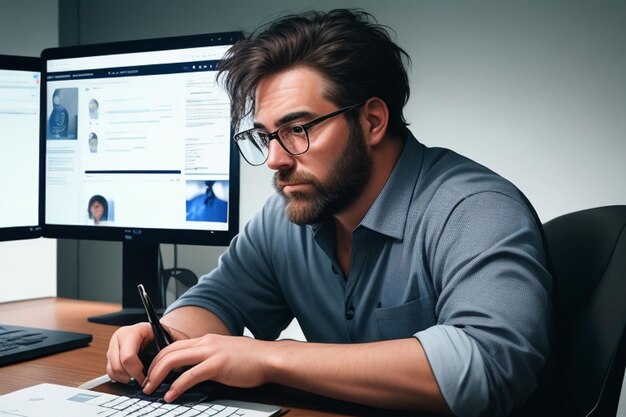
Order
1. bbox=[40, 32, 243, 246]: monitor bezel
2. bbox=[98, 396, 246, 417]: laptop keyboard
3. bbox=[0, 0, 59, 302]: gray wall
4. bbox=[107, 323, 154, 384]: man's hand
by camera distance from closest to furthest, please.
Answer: bbox=[98, 396, 246, 417]: laptop keyboard → bbox=[107, 323, 154, 384]: man's hand → bbox=[40, 32, 243, 246]: monitor bezel → bbox=[0, 0, 59, 302]: gray wall

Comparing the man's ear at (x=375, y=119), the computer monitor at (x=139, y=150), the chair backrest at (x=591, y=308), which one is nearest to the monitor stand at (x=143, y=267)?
the computer monitor at (x=139, y=150)

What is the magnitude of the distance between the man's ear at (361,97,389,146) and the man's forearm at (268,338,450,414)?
0.46m

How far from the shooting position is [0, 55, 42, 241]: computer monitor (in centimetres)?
142

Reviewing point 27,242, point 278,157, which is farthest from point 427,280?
point 27,242

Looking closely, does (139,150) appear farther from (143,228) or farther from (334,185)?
(334,185)

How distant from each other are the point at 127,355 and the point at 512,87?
1.45m

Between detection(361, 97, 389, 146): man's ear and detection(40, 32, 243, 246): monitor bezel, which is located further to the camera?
detection(40, 32, 243, 246): monitor bezel

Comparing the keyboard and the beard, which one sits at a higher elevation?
the beard

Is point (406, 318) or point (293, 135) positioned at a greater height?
point (293, 135)

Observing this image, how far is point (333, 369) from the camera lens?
0.78 metres

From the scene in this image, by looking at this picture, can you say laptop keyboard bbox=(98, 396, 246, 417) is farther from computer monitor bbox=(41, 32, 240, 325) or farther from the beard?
computer monitor bbox=(41, 32, 240, 325)

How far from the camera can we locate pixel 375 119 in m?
1.16

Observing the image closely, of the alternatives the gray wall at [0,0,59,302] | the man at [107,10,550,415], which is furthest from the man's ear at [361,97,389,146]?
the gray wall at [0,0,59,302]

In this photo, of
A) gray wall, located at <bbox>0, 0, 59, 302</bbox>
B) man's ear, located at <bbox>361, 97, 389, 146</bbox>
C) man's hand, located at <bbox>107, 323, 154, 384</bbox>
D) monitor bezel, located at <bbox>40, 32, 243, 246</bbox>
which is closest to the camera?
man's hand, located at <bbox>107, 323, 154, 384</bbox>
